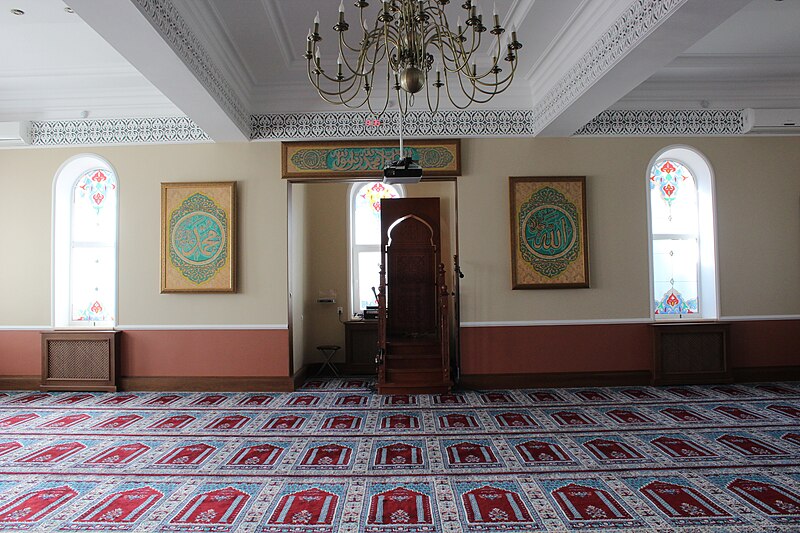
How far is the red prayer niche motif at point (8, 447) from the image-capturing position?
3.82m

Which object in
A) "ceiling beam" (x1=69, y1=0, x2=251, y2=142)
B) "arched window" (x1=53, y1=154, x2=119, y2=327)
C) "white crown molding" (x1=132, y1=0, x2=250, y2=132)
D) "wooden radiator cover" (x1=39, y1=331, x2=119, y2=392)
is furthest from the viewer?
"arched window" (x1=53, y1=154, x2=119, y2=327)

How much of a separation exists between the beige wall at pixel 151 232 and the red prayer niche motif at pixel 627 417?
3.52 metres

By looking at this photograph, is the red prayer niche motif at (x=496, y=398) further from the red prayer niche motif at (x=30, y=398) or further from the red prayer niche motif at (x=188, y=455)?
the red prayer niche motif at (x=30, y=398)

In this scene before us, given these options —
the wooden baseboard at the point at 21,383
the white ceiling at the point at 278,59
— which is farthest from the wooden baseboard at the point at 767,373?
the wooden baseboard at the point at 21,383

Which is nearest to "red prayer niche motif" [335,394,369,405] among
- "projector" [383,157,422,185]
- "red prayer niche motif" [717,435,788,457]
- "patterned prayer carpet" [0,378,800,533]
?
"patterned prayer carpet" [0,378,800,533]

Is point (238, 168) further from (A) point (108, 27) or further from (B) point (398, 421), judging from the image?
(B) point (398, 421)

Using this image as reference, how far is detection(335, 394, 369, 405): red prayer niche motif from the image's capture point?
5.27 meters

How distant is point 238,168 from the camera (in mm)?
5918

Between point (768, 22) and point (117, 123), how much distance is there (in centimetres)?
660

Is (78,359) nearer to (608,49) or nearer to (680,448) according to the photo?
(680,448)

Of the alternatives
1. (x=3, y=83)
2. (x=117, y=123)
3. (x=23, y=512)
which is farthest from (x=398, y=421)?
(x=3, y=83)

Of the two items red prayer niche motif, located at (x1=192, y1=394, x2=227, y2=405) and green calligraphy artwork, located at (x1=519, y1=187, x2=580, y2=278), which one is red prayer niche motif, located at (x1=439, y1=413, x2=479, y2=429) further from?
red prayer niche motif, located at (x1=192, y1=394, x2=227, y2=405)

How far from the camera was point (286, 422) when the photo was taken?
180 inches

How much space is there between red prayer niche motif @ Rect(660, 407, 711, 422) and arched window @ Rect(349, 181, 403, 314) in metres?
4.01
